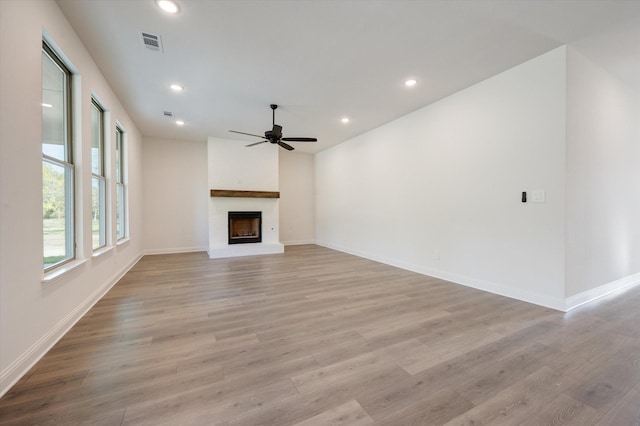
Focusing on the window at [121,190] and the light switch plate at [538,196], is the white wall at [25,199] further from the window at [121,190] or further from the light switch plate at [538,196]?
the light switch plate at [538,196]

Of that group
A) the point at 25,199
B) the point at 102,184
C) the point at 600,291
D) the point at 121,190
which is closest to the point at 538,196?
the point at 600,291

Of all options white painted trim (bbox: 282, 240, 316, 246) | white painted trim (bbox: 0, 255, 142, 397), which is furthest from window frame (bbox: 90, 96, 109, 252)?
white painted trim (bbox: 282, 240, 316, 246)

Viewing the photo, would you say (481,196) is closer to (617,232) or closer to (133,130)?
(617,232)

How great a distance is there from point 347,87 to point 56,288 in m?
3.83

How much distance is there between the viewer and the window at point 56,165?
7.25 ft

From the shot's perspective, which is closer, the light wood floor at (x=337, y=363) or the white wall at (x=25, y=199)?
the light wood floor at (x=337, y=363)

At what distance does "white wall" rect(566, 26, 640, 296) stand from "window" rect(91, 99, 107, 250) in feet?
18.5

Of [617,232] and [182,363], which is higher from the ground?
[617,232]

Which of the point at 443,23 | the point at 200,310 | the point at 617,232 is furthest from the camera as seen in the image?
the point at 617,232

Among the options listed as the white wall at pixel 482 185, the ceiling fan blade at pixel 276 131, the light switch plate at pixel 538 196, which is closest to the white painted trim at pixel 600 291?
the white wall at pixel 482 185

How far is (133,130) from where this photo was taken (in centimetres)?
523

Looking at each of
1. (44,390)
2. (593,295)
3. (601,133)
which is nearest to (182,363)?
(44,390)

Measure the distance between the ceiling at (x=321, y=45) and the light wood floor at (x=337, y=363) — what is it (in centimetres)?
278

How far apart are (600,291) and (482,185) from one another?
6.05 feet
